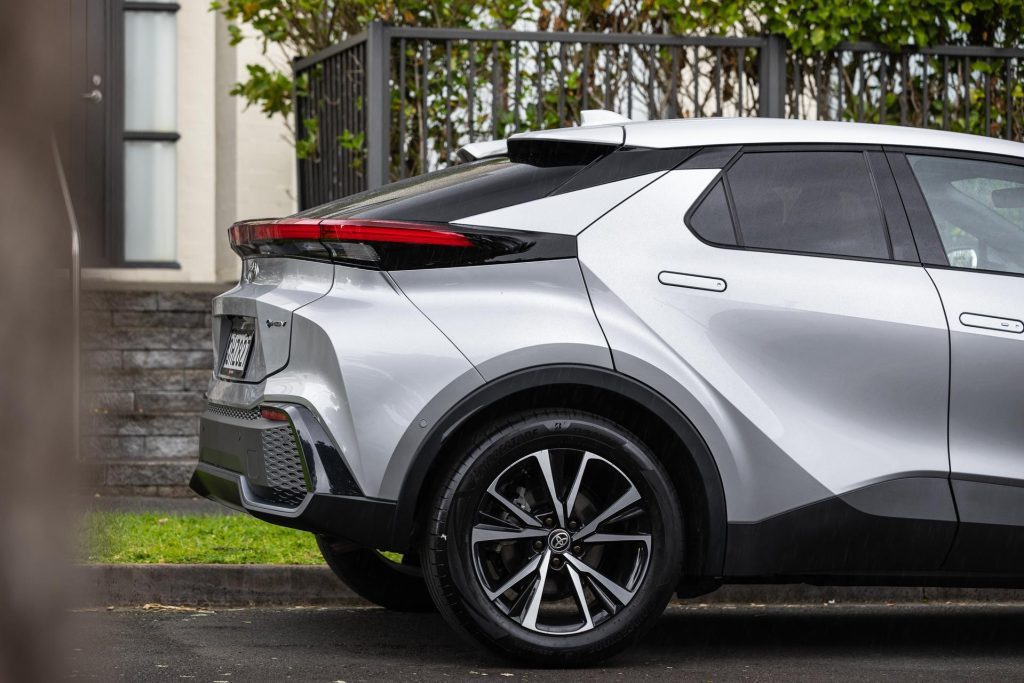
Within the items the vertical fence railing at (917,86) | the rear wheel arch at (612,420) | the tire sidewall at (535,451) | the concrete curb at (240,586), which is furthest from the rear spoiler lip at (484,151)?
the vertical fence railing at (917,86)

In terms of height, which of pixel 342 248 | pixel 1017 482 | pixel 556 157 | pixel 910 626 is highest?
pixel 556 157

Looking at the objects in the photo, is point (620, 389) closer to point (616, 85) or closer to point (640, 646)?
point (640, 646)

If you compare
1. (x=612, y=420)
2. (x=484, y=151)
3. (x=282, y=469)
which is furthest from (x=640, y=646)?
(x=484, y=151)

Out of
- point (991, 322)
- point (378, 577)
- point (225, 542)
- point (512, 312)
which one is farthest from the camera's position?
point (225, 542)

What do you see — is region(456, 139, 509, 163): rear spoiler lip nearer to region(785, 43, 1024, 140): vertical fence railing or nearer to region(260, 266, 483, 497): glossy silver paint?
region(260, 266, 483, 497): glossy silver paint

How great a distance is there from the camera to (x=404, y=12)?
26.5 feet

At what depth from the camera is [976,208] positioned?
4.62 meters

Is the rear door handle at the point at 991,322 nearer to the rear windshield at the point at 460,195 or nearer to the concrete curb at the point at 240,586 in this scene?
the rear windshield at the point at 460,195

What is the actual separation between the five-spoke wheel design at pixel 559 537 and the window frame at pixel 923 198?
124 centimetres

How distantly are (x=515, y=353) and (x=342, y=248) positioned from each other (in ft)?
1.95

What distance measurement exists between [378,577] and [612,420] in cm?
139

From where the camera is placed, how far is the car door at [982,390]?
4.31 meters

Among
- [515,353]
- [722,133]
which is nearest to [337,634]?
[515,353]

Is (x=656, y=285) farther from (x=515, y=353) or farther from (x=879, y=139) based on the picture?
(x=879, y=139)
